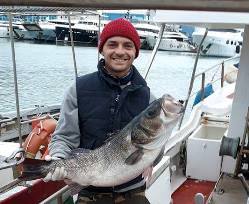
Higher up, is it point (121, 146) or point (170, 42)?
point (121, 146)

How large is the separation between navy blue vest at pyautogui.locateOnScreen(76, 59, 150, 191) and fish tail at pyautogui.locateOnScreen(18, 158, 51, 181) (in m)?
0.40

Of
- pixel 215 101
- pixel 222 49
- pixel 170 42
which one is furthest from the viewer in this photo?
pixel 170 42

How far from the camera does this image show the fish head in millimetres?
2340

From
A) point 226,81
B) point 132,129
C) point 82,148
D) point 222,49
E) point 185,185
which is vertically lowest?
point 222,49

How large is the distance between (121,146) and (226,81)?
753 cm

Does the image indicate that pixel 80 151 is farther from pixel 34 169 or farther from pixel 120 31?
pixel 120 31

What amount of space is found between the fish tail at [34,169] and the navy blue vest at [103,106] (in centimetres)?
40

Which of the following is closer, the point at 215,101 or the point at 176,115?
the point at 176,115

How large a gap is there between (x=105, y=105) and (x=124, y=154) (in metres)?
0.39

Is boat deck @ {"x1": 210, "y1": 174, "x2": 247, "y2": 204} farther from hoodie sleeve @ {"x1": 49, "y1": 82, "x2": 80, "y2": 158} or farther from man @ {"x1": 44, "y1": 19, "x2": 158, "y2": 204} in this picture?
hoodie sleeve @ {"x1": 49, "y1": 82, "x2": 80, "y2": 158}

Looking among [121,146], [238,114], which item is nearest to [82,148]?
[121,146]

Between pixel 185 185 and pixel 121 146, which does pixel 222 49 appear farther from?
pixel 121 146

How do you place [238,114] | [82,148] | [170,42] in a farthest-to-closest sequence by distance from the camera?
[170,42] < [238,114] < [82,148]

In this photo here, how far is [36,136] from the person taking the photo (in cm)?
700
